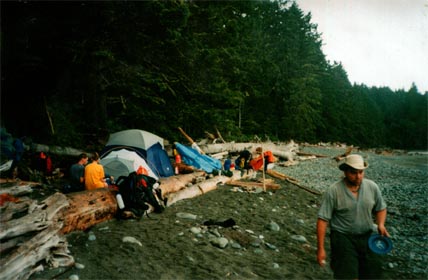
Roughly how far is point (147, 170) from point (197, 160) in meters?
3.16

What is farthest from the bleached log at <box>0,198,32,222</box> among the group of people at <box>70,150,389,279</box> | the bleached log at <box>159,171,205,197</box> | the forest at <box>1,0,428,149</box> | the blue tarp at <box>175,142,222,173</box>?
the forest at <box>1,0,428,149</box>

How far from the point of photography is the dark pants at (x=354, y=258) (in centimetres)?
368

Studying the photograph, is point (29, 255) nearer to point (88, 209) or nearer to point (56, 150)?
point (88, 209)

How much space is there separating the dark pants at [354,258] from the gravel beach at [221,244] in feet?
4.52

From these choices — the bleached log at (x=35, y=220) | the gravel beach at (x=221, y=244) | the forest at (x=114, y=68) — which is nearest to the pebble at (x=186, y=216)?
the gravel beach at (x=221, y=244)

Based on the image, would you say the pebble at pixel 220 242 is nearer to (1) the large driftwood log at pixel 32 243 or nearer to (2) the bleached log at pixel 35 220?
(1) the large driftwood log at pixel 32 243

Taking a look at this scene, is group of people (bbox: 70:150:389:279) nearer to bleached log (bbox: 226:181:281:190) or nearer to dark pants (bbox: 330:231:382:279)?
dark pants (bbox: 330:231:382:279)

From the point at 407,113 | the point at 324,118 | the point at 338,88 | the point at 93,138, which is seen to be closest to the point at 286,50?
the point at 324,118

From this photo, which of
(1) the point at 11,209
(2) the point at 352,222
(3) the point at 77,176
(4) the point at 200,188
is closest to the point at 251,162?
(4) the point at 200,188

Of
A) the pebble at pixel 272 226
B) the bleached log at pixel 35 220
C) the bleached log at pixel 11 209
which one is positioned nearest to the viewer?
the bleached log at pixel 35 220

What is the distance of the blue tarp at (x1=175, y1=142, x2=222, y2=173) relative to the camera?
1400cm

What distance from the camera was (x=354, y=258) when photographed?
3.76m

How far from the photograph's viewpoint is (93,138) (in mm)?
15664

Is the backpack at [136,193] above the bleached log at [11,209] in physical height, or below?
below
